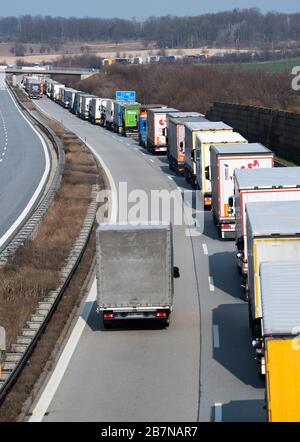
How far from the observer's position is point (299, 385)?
1199cm

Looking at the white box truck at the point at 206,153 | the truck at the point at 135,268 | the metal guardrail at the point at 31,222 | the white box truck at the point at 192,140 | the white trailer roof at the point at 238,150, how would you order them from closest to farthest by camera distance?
the truck at the point at 135,268
the metal guardrail at the point at 31,222
the white trailer roof at the point at 238,150
the white box truck at the point at 206,153
the white box truck at the point at 192,140

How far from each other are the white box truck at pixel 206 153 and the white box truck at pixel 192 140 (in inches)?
89.8

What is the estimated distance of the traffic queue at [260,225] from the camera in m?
12.3

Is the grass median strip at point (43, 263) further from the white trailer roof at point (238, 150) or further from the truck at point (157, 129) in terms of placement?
the truck at point (157, 129)

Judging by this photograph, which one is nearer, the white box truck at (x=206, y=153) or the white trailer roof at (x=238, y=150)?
the white trailer roof at (x=238, y=150)

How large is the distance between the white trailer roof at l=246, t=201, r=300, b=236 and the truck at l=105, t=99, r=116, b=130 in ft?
215

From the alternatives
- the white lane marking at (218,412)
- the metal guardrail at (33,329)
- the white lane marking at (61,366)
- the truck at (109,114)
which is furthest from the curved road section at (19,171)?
the white lane marking at (218,412)

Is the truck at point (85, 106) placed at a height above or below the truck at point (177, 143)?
below

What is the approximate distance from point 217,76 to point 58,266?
8783cm

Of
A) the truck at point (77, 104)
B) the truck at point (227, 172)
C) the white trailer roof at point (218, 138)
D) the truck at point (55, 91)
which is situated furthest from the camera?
the truck at point (55, 91)

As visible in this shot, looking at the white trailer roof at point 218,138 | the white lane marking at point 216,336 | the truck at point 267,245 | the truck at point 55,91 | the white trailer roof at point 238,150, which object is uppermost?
the truck at point 267,245
